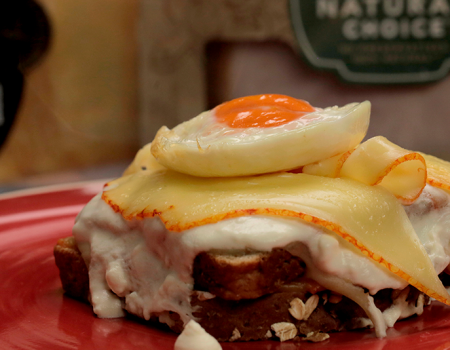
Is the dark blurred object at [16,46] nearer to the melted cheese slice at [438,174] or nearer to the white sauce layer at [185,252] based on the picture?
the white sauce layer at [185,252]

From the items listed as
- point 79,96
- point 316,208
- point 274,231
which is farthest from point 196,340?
point 79,96

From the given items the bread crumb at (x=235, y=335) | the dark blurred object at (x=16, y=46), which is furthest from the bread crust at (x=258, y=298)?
the dark blurred object at (x=16, y=46)

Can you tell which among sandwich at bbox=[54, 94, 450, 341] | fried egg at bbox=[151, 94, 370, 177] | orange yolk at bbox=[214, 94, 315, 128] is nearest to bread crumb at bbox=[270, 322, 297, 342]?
sandwich at bbox=[54, 94, 450, 341]

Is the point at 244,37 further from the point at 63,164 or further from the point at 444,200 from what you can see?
the point at 444,200

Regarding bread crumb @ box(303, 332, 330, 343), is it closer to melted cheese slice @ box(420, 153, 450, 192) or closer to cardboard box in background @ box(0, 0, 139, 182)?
melted cheese slice @ box(420, 153, 450, 192)

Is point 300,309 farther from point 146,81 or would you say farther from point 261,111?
point 146,81

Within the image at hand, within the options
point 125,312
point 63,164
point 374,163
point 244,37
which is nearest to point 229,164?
point 374,163

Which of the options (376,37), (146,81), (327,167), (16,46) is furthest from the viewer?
(146,81)
